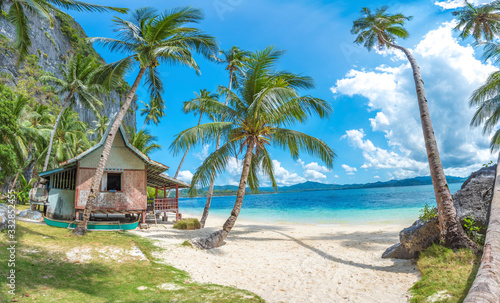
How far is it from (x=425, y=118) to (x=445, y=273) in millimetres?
3757


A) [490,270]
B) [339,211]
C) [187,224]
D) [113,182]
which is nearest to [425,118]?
[490,270]

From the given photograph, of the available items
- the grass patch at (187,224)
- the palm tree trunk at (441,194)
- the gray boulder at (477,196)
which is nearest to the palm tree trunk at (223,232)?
the grass patch at (187,224)

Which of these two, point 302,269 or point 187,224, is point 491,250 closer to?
point 302,269

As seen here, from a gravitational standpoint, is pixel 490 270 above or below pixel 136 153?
below

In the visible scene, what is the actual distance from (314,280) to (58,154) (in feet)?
91.4

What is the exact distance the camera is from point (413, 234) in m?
7.26

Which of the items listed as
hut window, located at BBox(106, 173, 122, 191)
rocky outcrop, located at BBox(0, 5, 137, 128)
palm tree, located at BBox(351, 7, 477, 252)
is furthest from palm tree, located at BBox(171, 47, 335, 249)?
rocky outcrop, located at BBox(0, 5, 137, 128)

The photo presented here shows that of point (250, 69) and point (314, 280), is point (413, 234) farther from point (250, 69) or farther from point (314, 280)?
point (250, 69)

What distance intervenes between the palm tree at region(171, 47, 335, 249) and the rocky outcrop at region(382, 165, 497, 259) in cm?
461

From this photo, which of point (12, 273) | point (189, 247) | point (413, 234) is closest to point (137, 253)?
point (189, 247)

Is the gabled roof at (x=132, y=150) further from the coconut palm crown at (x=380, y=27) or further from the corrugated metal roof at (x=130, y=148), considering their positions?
the coconut palm crown at (x=380, y=27)

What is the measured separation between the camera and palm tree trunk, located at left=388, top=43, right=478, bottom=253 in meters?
6.15

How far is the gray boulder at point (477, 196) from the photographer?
6648mm

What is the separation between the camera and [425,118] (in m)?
7.32
